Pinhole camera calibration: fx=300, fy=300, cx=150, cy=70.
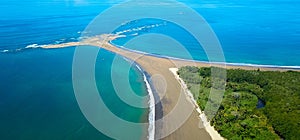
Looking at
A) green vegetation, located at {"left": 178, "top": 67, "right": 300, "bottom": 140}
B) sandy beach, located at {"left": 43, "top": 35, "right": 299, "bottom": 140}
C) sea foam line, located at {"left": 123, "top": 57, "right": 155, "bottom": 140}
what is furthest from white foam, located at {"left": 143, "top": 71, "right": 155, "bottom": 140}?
green vegetation, located at {"left": 178, "top": 67, "right": 300, "bottom": 140}

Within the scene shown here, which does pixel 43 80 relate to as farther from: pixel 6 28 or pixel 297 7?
pixel 297 7

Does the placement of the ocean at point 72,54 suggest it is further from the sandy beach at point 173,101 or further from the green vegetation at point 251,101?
the green vegetation at point 251,101

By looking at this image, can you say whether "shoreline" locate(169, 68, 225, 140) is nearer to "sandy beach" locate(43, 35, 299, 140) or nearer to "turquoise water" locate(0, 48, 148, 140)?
"sandy beach" locate(43, 35, 299, 140)

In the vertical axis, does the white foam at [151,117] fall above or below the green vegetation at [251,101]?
below

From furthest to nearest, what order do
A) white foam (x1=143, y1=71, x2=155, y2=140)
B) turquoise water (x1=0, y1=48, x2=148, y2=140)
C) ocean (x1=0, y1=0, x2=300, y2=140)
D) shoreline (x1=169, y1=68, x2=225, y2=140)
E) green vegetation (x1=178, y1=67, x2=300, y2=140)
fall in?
ocean (x1=0, y1=0, x2=300, y2=140), turquoise water (x1=0, y1=48, x2=148, y2=140), white foam (x1=143, y1=71, x2=155, y2=140), shoreline (x1=169, y1=68, x2=225, y2=140), green vegetation (x1=178, y1=67, x2=300, y2=140)

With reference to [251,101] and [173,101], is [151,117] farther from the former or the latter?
[251,101]

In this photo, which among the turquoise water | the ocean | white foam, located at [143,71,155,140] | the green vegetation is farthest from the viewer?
the ocean

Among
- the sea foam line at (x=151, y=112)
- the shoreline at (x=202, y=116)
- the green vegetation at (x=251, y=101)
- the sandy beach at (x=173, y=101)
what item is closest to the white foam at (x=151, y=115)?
the sea foam line at (x=151, y=112)
